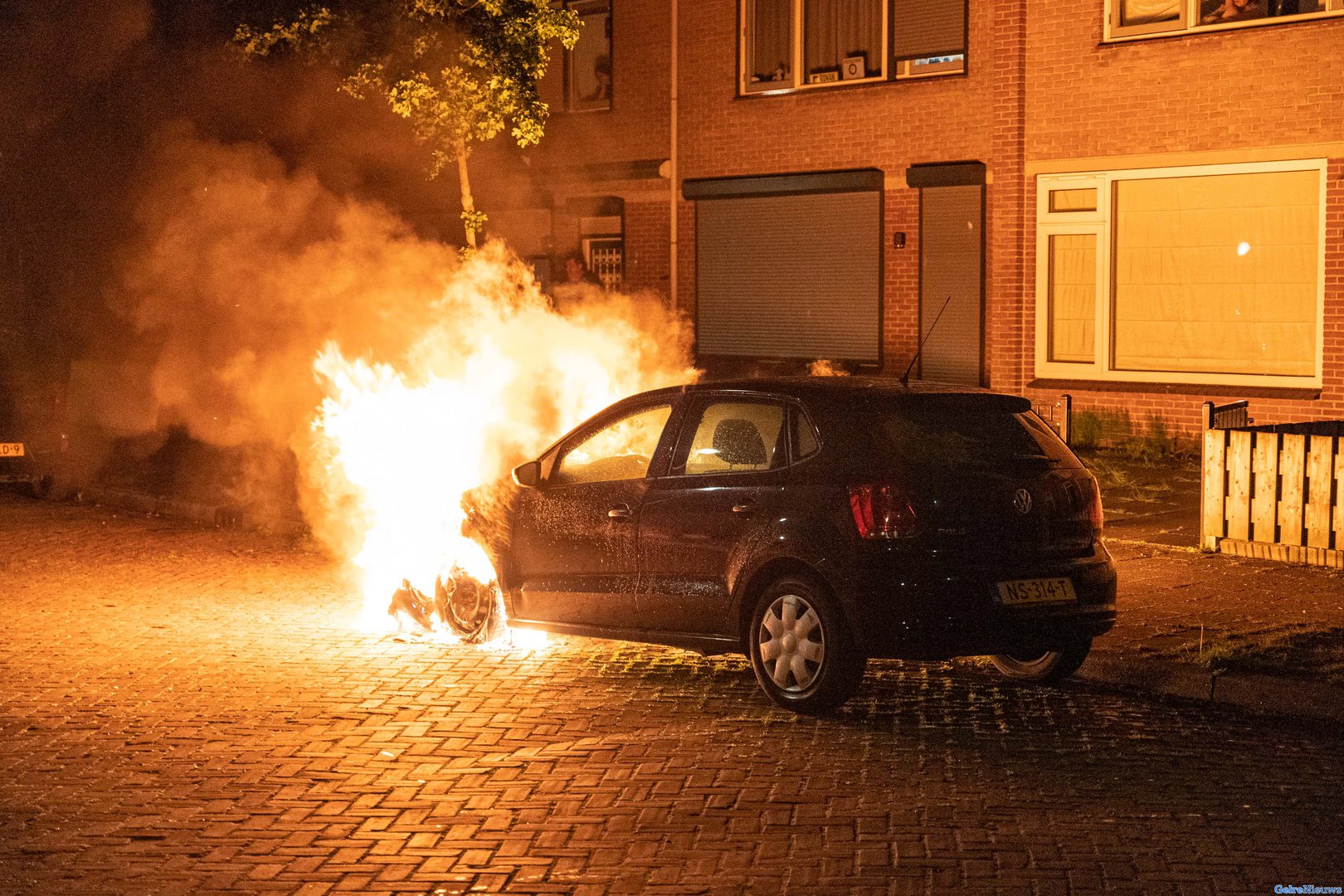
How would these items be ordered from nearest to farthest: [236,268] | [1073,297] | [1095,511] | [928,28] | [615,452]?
[1095,511] < [615,452] < [236,268] < [1073,297] < [928,28]

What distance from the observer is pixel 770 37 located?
2267cm

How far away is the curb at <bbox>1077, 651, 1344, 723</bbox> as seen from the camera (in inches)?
311

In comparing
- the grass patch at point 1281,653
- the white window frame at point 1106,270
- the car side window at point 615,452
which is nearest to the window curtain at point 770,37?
the white window frame at point 1106,270

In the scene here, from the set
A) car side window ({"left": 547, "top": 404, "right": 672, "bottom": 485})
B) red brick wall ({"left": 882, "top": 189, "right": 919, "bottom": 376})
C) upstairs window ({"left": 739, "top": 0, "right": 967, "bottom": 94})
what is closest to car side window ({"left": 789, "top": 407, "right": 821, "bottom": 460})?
car side window ({"left": 547, "top": 404, "right": 672, "bottom": 485})

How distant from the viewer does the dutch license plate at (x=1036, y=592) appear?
756 centimetres

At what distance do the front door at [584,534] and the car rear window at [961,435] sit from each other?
4.74 ft

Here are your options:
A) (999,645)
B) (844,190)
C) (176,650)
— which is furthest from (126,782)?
(844,190)

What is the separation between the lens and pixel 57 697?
809 cm

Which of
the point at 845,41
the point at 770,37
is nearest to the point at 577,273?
the point at 770,37

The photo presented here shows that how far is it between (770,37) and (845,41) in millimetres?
1317

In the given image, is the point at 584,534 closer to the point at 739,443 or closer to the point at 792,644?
the point at 739,443

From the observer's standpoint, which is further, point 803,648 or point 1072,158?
point 1072,158

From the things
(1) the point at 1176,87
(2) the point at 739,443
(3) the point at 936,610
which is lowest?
(3) the point at 936,610

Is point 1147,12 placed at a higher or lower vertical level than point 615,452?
higher
